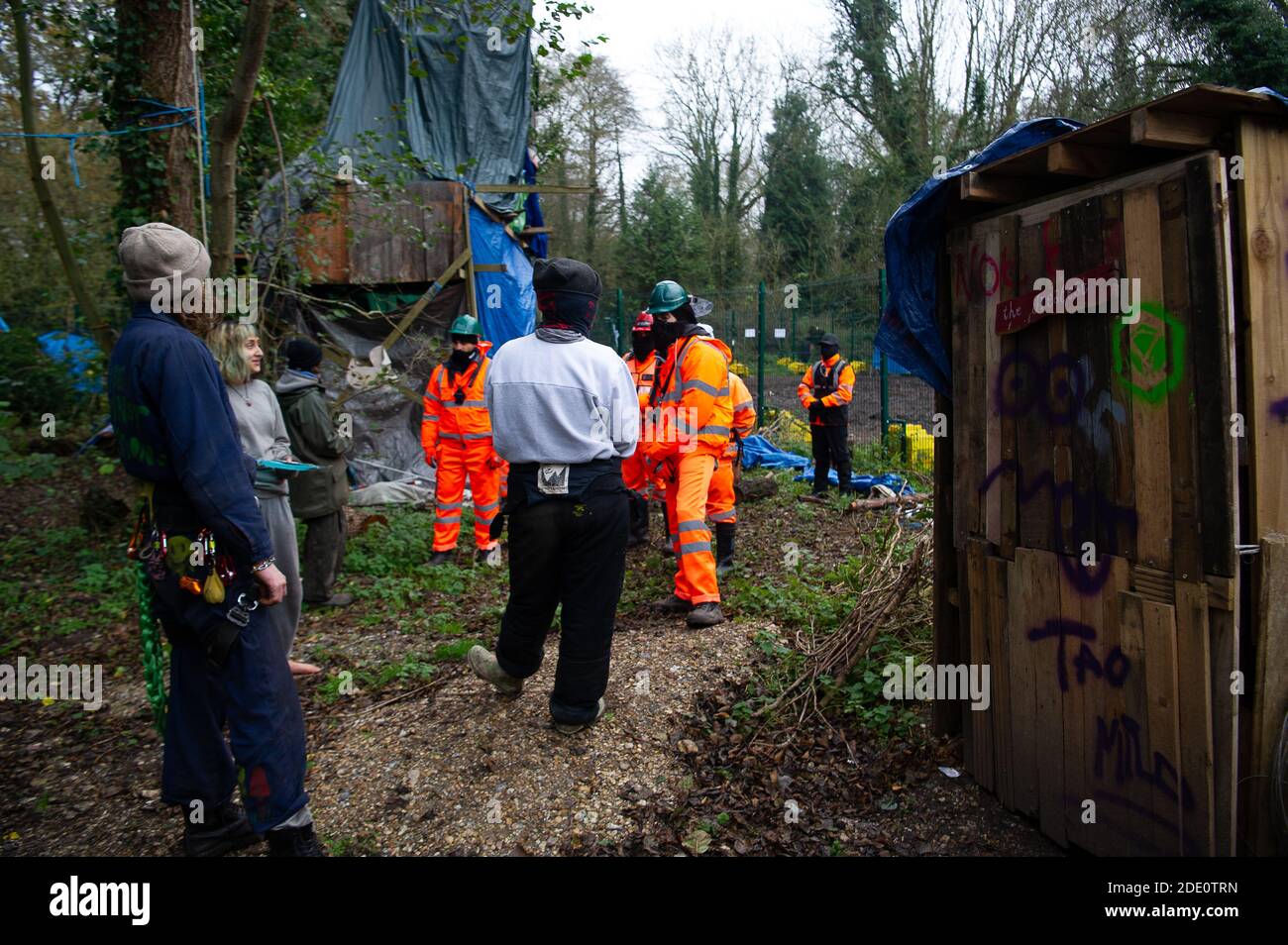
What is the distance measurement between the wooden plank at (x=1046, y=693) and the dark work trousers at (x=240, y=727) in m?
2.68

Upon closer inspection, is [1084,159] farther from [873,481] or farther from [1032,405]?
[873,481]

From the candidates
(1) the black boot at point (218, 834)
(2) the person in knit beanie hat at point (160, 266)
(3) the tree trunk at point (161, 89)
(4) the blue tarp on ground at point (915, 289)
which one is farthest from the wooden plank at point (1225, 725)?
(3) the tree trunk at point (161, 89)

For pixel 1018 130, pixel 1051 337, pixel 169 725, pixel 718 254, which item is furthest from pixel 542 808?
pixel 718 254

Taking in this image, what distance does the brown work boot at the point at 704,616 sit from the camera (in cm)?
509

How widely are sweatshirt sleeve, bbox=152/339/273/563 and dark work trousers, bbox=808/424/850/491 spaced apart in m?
7.81

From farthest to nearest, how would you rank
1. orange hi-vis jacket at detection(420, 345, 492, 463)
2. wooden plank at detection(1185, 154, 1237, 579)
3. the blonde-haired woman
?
orange hi-vis jacket at detection(420, 345, 492, 463)
the blonde-haired woman
wooden plank at detection(1185, 154, 1237, 579)

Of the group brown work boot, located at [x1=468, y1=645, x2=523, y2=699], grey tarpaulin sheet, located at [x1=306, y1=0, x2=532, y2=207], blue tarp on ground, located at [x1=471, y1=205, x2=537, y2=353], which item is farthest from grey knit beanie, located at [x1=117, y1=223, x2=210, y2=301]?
grey tarpaulin sheet, located at [x1=306, y1=0, x2=532, y2=207]

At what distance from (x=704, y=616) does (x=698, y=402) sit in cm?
137

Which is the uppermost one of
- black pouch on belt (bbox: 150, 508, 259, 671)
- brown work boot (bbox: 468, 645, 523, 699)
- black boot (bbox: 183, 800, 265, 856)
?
black pouch on belt (bbox: 150, 508, 259, 671)

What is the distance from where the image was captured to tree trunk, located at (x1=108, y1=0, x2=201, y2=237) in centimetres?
686

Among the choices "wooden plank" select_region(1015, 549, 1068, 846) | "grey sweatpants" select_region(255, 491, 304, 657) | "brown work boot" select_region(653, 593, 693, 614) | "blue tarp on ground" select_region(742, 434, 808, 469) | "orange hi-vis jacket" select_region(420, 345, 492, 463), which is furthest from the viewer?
"blue tarp on ground" select_region(742, 434, 808, 469)

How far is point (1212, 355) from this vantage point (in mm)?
2391

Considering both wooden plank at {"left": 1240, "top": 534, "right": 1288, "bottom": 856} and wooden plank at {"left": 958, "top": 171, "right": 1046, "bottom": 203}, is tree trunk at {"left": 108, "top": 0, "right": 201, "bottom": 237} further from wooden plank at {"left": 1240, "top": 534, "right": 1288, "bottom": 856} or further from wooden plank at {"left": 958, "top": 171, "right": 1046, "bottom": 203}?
wooden plank at {"left": 1240, "top": 534, "right": 1288, "bottom": 856}
